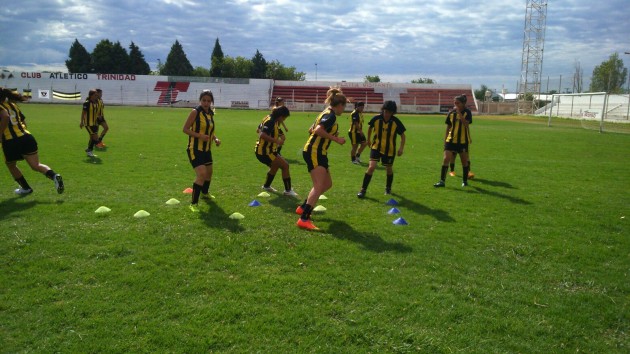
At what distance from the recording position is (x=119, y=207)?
712 centimetres

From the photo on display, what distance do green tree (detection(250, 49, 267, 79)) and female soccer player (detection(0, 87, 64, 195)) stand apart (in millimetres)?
83426

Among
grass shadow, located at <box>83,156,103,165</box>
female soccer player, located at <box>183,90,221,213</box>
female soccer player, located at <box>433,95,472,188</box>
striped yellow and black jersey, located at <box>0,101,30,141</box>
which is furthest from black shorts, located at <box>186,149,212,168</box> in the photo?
grass shadow, located at <box>83,156,103,165</box>

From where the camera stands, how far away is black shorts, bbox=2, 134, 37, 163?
7.85 meters

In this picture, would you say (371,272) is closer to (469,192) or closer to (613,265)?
(613,265)

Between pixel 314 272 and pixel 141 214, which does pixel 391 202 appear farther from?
pixel 141 214

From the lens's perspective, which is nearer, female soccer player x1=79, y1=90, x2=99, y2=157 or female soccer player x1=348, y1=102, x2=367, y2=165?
female soccer player x1=348, y1=102, x2=367, y2=165

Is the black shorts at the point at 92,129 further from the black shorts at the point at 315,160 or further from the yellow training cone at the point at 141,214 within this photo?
the black shorts at the point at 315,160

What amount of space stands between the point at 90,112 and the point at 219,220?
10031 millimetres

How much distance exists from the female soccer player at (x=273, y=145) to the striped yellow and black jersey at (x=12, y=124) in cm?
443

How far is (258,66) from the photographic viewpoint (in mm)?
89500

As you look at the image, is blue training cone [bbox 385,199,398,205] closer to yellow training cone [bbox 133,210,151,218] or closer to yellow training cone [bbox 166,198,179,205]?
yellow training cone [bbox 166,198,179,205]

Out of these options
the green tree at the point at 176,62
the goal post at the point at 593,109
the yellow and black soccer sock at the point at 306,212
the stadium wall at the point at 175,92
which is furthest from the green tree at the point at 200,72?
the yellow and black soccer sock at the point at 306,212

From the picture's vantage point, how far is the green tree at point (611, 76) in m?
43.5

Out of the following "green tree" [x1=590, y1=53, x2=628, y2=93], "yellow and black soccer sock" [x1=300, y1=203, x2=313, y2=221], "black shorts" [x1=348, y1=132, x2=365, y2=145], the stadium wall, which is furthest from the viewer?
the stadium wall
